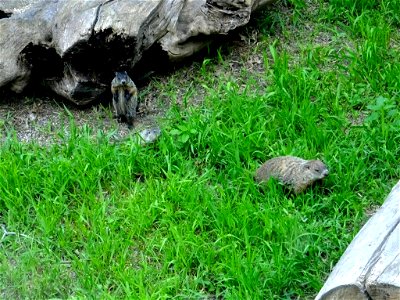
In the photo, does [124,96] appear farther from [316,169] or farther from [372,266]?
[372,266]

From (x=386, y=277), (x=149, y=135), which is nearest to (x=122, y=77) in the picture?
(x=149, y=135)

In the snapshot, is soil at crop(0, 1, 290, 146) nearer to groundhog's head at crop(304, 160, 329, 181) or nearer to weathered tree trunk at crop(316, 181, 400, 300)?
groundhog's head at crop(304, 160, 329, 181)

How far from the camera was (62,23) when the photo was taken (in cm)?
592

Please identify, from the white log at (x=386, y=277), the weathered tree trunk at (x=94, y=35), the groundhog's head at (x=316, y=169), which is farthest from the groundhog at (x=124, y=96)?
the white log at (x=386, y=277)

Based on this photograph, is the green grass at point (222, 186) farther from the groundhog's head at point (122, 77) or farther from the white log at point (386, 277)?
the white log at point (386, 277)

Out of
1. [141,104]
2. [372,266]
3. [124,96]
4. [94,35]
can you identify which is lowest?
[141,104]

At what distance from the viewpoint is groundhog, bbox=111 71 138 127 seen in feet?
19.1

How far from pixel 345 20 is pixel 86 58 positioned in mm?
2128

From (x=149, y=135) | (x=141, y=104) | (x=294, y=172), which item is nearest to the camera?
(x=294, y=172)

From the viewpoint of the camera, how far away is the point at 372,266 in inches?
136

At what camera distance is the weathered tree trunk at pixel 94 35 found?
19.1ft

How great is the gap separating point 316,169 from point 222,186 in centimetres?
60

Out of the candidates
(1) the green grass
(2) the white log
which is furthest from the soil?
(2) the white log

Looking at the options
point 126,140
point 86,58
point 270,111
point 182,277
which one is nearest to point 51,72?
point 86,58
